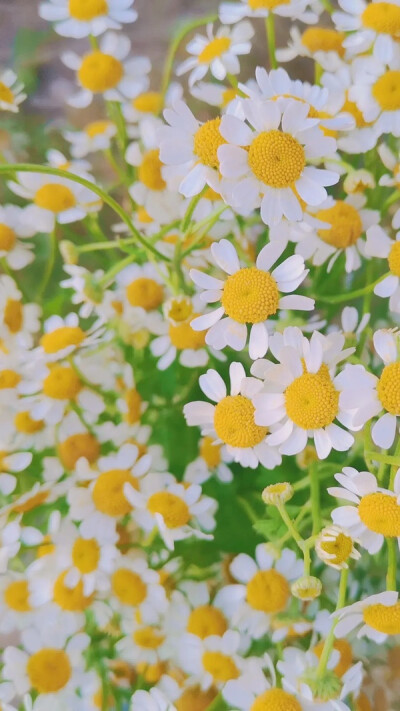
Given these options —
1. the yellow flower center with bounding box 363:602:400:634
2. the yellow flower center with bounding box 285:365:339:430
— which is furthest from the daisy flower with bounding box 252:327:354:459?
the yellow flower center with bounding box 363:602:400:634

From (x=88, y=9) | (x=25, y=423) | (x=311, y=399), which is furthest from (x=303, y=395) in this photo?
(x=88, y=9)

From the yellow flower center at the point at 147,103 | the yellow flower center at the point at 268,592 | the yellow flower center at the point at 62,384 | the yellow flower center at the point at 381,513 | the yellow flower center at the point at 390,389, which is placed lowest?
the yellow flower center at the point at 268,592

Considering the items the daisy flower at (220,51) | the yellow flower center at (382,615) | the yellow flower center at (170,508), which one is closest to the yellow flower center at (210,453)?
the yellow flower center at (170,508)

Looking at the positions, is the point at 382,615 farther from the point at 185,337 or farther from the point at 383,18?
the point at 383,18

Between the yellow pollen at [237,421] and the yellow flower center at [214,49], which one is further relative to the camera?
the yellow flower center at [214,49]

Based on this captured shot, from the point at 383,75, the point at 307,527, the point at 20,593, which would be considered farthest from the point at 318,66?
the point at 20,593

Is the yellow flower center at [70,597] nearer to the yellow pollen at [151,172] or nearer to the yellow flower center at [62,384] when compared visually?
the yellow flower center at [62,384]

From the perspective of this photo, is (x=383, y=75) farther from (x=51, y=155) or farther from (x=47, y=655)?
(x=47, y=655)
